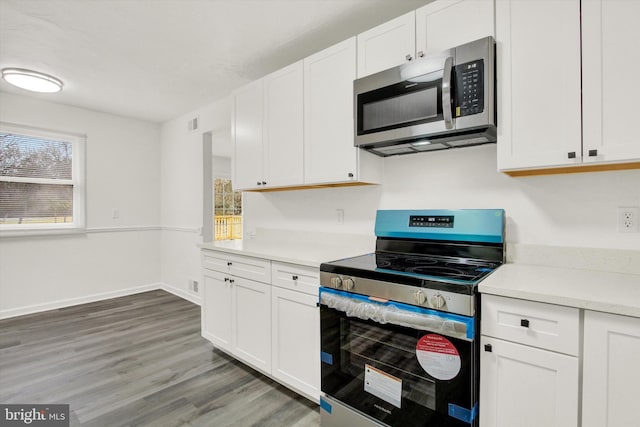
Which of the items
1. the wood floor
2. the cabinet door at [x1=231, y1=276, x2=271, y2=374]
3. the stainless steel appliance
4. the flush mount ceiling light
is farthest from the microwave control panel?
the flush mount ceiling light

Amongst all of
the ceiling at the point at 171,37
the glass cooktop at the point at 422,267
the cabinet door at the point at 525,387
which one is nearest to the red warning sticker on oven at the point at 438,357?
the cabinet door at the point at 525,387

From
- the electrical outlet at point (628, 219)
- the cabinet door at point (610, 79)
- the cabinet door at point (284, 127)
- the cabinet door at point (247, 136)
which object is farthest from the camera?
the cabinet door at point (247, 136)

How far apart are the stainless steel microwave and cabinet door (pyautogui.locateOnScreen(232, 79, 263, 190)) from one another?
103cm

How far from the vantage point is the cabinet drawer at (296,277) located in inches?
73.2

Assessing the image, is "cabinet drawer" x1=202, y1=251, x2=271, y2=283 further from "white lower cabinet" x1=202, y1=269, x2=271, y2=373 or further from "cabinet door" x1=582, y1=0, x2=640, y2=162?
"cabinet door" x1=582, y1=0, x2=640, y2=162

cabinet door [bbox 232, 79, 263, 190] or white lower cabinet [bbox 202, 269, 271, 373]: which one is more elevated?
cabinet door [bbox 232, 79, 263, 190]

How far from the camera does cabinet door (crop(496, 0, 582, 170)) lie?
135 centimetres

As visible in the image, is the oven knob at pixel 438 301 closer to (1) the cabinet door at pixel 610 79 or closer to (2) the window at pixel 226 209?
(1) the cabinet door at pixel 610 79

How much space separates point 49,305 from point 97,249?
81 centimetres

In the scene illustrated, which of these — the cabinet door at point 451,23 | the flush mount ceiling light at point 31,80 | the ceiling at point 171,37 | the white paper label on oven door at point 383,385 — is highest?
the ceiling at point 171,37

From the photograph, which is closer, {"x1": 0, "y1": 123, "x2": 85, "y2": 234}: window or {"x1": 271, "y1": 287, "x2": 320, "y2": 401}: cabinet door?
{"x1": 271, "y1": 287, "x2": 320, "y2": 401}: cabinet door

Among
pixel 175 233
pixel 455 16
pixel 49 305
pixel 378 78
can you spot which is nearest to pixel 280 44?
pixel 378 78

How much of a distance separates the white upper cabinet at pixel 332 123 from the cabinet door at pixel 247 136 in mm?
552

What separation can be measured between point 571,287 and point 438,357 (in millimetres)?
586
